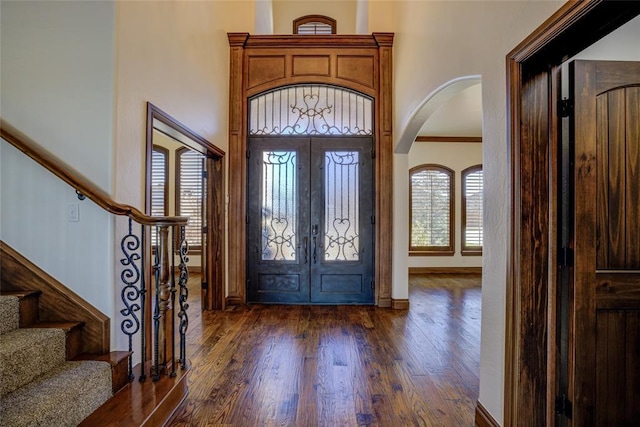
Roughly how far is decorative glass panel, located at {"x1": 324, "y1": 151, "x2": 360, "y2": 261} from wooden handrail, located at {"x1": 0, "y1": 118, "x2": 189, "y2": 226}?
272 centimetres

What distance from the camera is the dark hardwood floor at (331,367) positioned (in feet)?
6.87

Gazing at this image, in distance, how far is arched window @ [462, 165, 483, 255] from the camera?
730 centimetres

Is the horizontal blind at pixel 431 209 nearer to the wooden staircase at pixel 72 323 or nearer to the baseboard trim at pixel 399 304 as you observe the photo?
the baseboard trim at pixel 399 304

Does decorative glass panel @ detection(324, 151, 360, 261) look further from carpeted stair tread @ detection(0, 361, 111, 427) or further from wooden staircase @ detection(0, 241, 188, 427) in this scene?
carpeted stair tread @ detection(0, 361, 111, 427)

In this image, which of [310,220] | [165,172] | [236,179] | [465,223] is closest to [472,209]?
[465,223]

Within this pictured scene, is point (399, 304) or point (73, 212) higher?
point (73, 212)

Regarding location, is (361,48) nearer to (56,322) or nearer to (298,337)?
(298,337)

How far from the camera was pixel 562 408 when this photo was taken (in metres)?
1.64

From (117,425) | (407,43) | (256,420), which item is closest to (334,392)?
(256,420)

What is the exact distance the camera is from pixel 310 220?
4.59m

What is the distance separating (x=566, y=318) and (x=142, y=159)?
9.39 ft

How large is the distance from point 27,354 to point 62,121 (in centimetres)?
141

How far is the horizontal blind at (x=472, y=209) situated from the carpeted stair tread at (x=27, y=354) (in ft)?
23.6

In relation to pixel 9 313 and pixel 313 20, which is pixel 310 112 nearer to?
pixel 313 20
